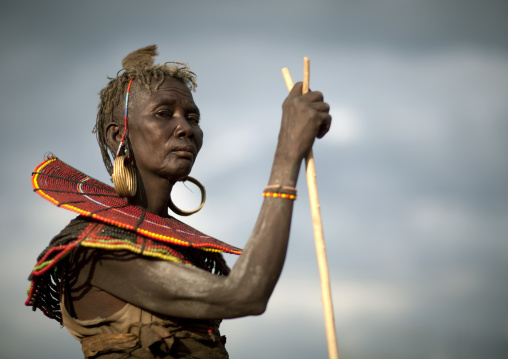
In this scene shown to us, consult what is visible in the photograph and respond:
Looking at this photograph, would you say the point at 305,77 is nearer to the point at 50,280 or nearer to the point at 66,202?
the point at 66,202

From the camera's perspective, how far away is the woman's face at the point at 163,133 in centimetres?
596

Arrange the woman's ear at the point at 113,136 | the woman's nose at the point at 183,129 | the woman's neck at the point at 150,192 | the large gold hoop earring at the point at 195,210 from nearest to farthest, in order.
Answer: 1. the woman's nose at the point at 183,129
2. the woman's neck at the point at 150,192
3. the woman's ear at the point at 113,136
4. the large gold hoop earring at the point at 195,210

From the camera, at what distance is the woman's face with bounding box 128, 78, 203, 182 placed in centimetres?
596

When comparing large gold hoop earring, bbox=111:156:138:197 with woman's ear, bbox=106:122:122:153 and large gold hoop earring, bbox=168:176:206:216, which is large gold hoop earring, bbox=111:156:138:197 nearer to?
woman's ear, bbox=106:122:122:153

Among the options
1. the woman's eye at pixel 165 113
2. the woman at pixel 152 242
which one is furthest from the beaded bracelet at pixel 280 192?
the woman's eye at pixel 165 113

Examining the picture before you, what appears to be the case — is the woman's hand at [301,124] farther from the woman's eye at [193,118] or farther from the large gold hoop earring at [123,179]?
the large gold hoop earring at [123,179]

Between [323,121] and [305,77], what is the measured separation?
41 cm

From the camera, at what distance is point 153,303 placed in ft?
16.4

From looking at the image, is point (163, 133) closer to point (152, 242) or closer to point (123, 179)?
point (123, 179)

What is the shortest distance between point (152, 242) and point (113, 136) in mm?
1594

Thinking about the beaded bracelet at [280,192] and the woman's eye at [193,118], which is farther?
the woman's eye at [193,118]

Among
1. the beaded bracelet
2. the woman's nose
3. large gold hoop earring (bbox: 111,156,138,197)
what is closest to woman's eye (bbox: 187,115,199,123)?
the woman's nose

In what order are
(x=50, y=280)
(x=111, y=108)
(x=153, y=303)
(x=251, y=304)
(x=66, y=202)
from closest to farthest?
(x=251, y=304)
(x=153, y=303)
(x=66, y=202)
(x=50, y=280)
(x=111, y=108)

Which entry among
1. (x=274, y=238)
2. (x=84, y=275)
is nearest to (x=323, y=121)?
(x=274, y=238)
